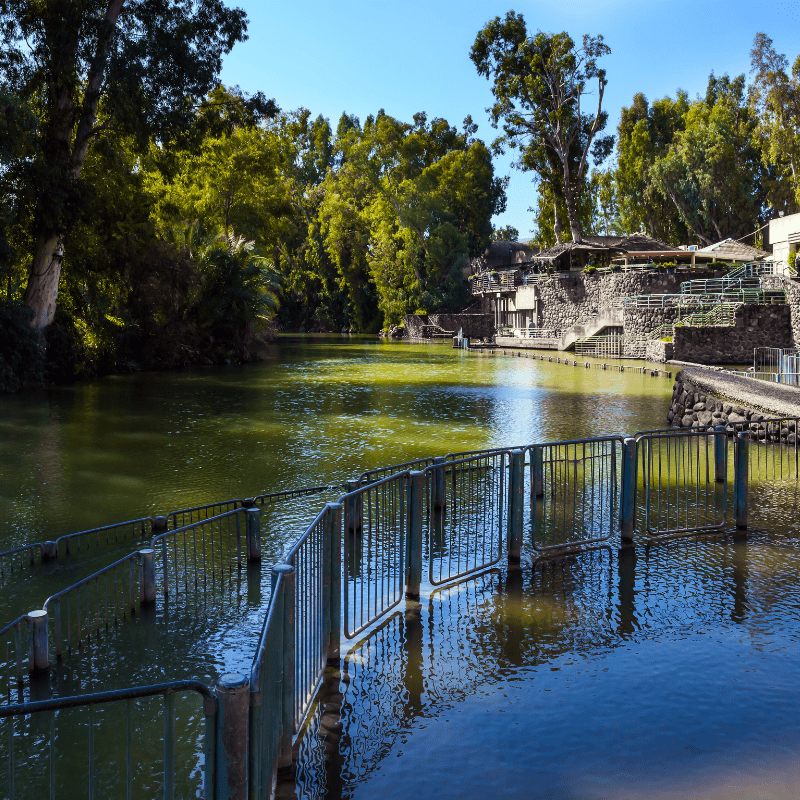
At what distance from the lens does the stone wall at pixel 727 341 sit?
121 ft

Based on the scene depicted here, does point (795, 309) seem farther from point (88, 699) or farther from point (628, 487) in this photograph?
point (88, 699)

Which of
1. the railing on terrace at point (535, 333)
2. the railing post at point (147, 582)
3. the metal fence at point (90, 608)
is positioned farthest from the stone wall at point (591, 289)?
the railing post at point (147, 582)

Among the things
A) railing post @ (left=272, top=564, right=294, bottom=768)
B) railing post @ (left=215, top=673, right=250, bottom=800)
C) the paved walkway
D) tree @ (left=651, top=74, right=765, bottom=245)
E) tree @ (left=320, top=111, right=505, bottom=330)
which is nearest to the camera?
railing post @ (left=215, top=673, right=250, bottom=800)

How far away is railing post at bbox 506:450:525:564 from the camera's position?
754 centimetres

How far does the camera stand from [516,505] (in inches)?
302

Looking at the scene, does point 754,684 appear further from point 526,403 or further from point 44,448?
point 526,403

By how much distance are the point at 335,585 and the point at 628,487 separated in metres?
3.79

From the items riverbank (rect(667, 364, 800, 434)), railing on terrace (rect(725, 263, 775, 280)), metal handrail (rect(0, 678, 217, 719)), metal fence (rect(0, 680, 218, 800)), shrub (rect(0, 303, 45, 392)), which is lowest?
metal fence (rect(0, 680, 218, 800))

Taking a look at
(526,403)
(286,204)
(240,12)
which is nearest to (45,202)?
(240,12)

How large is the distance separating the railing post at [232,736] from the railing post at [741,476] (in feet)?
22.2

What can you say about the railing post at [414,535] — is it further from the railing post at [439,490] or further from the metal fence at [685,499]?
the metal fence at [685,499]

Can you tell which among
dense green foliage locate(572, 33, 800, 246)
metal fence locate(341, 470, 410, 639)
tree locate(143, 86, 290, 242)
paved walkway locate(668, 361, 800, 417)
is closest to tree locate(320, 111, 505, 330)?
dense green foliage locate(572, 33, 800, 246)

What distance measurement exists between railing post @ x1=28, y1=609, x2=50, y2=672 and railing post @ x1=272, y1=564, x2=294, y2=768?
220cm

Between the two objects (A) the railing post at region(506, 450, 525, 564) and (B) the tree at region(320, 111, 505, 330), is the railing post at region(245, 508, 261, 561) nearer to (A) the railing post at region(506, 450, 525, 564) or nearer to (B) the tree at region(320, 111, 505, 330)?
(A) the railing post at region(506, 450, 525, 564)
